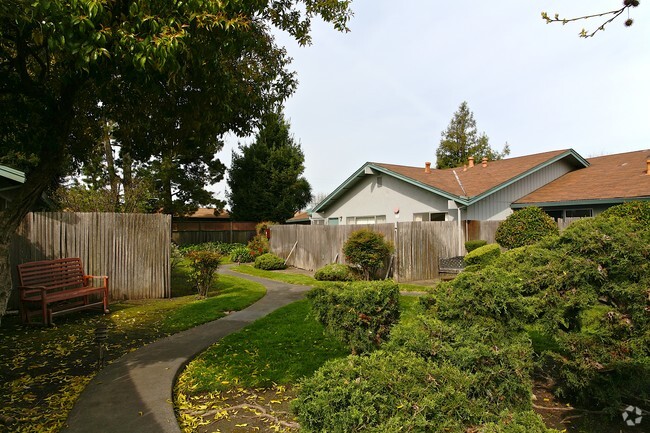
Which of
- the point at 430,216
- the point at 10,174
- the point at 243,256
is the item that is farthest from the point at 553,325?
the point at 243,256

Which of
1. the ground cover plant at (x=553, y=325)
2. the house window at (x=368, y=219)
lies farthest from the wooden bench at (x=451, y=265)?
the ground cover plant at (x=553, y=325)

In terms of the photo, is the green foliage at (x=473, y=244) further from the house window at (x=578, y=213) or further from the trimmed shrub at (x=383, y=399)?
the trimmed shrub at (x=383, y=399)

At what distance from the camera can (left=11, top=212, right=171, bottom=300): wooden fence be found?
8539 millimetres

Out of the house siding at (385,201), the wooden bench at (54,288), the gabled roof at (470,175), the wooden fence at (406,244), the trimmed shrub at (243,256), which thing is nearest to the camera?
the wooden bench at (54,288)

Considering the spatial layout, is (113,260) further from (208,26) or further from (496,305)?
(496,305)

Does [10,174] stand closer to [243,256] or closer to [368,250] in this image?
[368,250]

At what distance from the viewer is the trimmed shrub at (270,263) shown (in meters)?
18.6

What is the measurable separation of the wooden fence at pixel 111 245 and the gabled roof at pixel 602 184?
15.1 meters

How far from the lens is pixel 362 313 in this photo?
4477mm

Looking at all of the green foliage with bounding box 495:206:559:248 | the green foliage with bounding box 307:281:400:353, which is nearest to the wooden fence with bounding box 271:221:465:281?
the green foliage with bounding box 495:206:559:248

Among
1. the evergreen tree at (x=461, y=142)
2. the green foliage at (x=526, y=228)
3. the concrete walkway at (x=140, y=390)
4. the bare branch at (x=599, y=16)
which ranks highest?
the evergreen tree at (x=461, y=142)

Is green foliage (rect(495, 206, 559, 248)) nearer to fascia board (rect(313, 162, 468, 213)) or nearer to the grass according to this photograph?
fascia board (rect(313, 162, 468, 213))

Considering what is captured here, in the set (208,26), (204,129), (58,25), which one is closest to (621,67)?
(208,26)

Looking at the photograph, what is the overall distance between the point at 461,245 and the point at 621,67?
1041 cm
